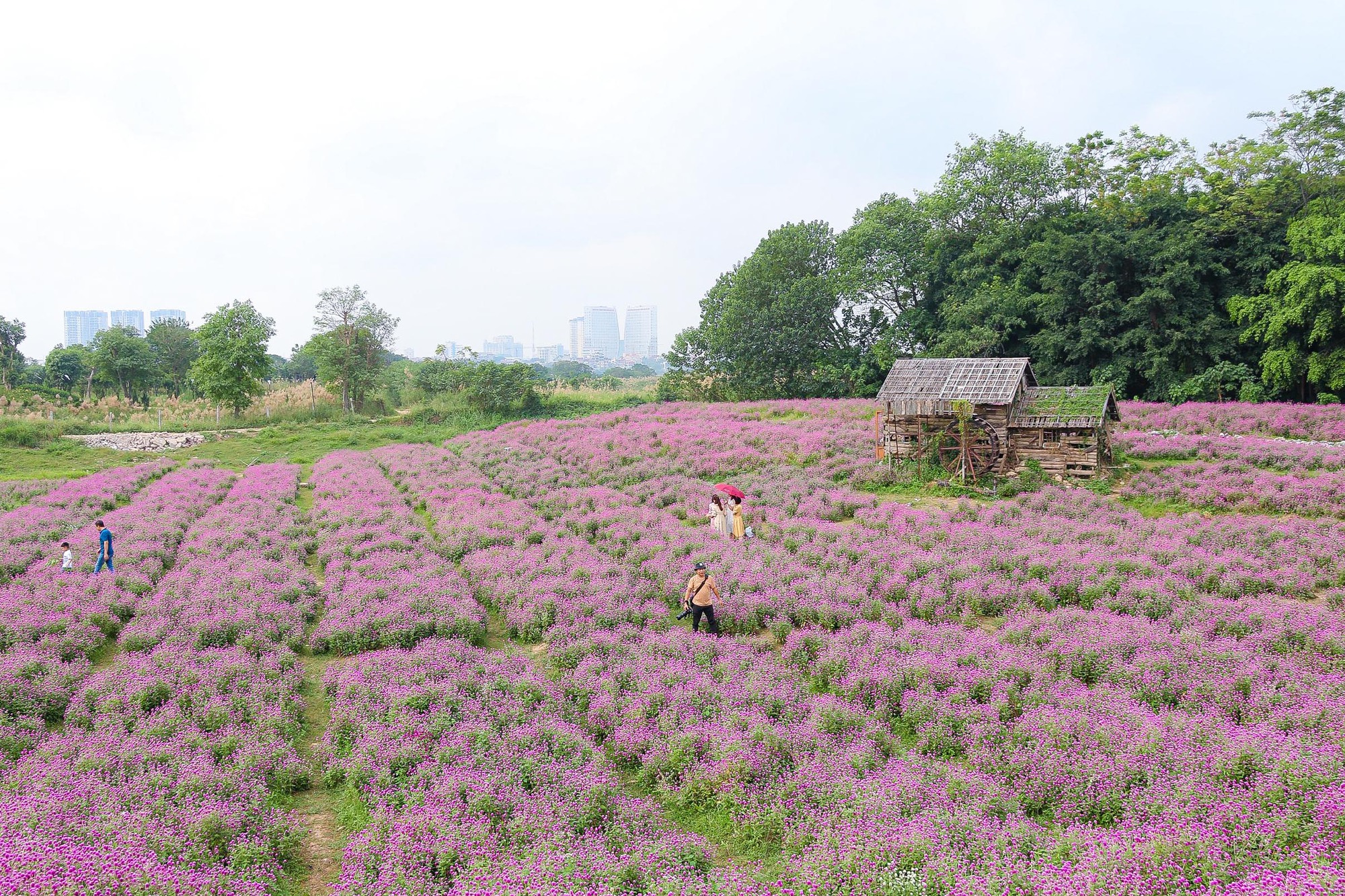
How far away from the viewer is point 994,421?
2295cm

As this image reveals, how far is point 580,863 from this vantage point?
5.75 m

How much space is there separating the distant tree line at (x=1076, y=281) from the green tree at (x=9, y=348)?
5388 centimetres

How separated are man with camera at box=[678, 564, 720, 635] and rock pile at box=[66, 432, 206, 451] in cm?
3429

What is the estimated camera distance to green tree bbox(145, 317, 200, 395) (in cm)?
6325

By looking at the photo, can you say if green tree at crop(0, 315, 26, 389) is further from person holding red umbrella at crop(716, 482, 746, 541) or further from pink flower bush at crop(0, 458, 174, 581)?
person holding red umbrella at crop(716, 482, 746, 541)

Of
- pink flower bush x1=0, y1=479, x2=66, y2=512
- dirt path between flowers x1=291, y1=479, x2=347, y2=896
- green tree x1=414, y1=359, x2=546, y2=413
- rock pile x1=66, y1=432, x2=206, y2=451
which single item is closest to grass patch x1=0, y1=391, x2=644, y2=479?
rock pile x1=66, y1=432, x2=206, y2=451

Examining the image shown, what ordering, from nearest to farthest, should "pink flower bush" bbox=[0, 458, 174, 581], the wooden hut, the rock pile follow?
"pink flower bush" bbox=[0, 458, 174, 581]
the wooden hut
the rock pile

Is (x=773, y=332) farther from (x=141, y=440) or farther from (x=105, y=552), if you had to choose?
(x=105, y=552)

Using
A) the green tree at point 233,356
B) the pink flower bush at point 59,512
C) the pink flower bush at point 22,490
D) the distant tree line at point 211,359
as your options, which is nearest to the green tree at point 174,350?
the distant tree line at point 211,359

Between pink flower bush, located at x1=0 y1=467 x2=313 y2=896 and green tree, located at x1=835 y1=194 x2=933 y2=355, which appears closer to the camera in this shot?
pink flower bush, located at x1=0 y1=467 x2=313 y2=896

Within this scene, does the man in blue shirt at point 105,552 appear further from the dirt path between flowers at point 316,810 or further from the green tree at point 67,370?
the green tree at point 67,370

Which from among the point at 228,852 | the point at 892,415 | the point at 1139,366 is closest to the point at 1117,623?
the point at 228,852

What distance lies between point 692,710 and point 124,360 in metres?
66.5

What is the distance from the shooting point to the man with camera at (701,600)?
1131cm
